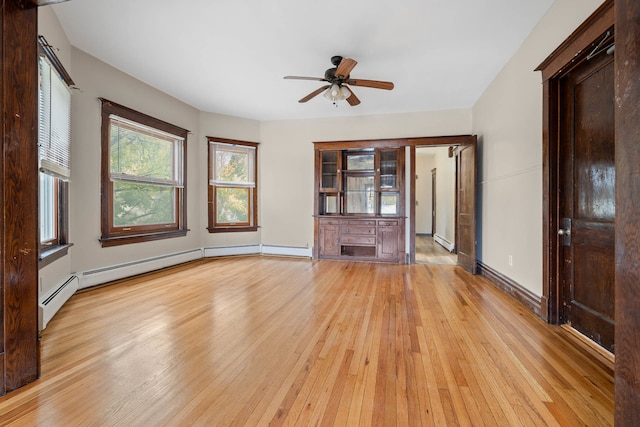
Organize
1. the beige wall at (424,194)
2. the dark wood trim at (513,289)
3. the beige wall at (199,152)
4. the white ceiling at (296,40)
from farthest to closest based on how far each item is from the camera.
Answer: the beige wall at (424,194)
the beige wall at (199,152)
the dark wood trim at (513,289)
the white ceiling at (296,40)

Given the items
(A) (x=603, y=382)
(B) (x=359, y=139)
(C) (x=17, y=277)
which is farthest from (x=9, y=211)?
(B) (x=359, y=139)

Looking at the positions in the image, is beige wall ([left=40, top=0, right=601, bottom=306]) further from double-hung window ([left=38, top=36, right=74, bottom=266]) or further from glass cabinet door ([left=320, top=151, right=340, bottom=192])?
glass cabinet door ([left=320, top=151, right=340, bottom=192])

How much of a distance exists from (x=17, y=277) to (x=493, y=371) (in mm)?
2793

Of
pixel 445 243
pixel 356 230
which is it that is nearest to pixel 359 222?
pixel 356 230

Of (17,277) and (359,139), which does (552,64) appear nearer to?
(359,139)

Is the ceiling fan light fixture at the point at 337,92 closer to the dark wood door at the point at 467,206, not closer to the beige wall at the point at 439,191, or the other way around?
the dark wood door at the point at 467,206

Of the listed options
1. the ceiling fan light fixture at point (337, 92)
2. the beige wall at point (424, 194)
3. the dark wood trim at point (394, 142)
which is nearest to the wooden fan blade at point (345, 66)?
the ceiling fan light fixture at point (337, 92)

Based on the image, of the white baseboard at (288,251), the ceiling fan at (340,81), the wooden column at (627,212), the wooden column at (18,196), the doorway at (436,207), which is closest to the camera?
the wooden column at (627,212)

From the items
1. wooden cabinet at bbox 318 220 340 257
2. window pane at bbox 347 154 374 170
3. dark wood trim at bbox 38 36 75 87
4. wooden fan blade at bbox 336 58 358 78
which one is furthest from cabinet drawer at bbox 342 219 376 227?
dark wood trim at bbox 38 36 75 87

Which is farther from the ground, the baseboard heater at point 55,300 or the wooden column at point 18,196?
the wooden column at point 18,196

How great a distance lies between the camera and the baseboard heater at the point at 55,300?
7.51 feet

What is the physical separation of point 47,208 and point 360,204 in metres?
4.46

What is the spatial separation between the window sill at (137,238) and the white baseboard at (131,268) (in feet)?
0.99

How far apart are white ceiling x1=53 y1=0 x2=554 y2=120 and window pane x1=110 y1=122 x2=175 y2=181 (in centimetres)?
80
